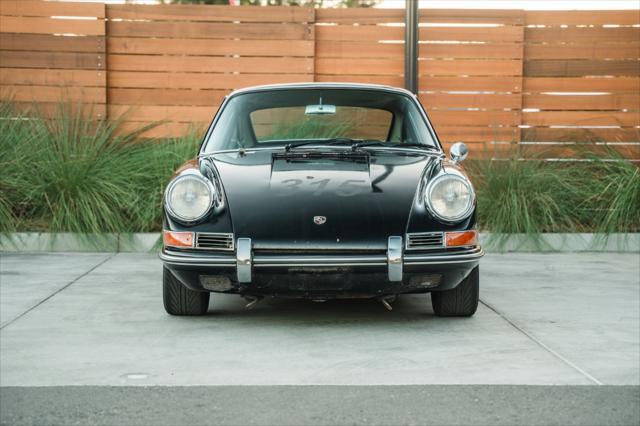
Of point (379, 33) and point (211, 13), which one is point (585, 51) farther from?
point (211, 13)

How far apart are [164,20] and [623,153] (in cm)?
478

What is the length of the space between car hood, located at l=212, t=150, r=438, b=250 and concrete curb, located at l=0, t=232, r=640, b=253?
10.7ft

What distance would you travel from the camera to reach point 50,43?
973 cm

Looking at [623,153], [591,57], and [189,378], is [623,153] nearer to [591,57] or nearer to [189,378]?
[591,57]

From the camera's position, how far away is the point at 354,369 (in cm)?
406

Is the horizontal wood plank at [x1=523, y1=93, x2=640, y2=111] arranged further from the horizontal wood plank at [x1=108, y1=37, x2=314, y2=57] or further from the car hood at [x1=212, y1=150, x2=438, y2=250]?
the car hood at [x1=212, y1=150, x2=438, y2=250]

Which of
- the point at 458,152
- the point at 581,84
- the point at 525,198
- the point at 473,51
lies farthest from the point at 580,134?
the point at 458,152

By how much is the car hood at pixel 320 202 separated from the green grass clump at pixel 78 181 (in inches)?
130

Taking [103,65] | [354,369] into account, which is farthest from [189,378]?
[103,65]

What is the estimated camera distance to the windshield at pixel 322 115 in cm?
569

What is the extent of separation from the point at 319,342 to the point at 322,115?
170 cm

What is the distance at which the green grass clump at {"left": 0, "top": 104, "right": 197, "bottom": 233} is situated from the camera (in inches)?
317

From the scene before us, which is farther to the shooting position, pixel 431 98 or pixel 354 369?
pixel 431 98

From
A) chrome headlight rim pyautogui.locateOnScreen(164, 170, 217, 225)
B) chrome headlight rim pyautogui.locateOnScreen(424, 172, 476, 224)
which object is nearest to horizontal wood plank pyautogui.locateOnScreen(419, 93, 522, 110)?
chrome headlight rim pyautogui.locateOnScreen(424, 172, 476, 224)
